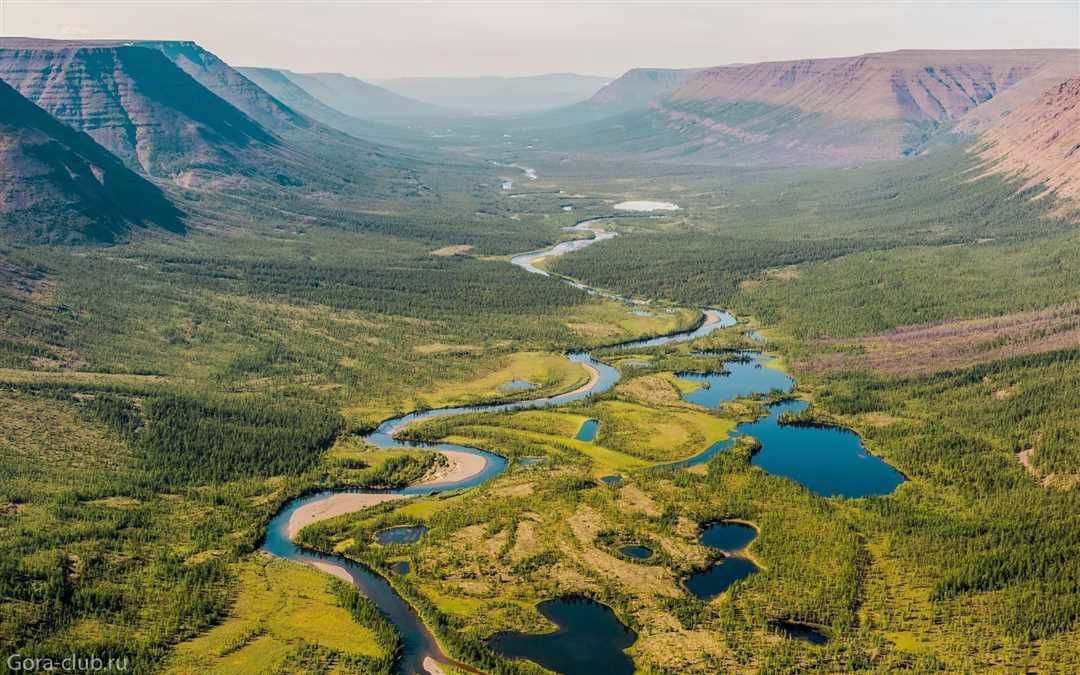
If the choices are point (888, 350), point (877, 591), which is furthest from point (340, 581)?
point (888, 350)

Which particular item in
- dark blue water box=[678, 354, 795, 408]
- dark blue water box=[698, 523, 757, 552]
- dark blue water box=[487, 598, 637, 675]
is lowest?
dark blue water box=[487, 598, 637, 675]

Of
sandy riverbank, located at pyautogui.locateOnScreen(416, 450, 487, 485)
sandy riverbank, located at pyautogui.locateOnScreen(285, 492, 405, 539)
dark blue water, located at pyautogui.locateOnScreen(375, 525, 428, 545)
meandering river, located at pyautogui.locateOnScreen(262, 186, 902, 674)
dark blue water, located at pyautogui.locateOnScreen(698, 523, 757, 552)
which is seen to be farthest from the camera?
sandy riverbank, located at pyautogui.locateOnScreen(416, 450, 487, 485)

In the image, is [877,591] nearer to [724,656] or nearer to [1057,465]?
[724,656]

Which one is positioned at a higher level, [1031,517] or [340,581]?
[1031,517]

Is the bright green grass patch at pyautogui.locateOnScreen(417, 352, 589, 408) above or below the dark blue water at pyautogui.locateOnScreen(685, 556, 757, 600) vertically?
above

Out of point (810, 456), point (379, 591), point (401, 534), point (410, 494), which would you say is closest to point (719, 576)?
point (379, 591)

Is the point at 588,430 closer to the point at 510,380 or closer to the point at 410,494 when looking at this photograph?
the point at 510,380

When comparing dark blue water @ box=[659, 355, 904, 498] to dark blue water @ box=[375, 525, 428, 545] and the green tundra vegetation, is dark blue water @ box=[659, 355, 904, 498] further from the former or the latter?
dark blue water @ box=[375, 525, 428, 545]

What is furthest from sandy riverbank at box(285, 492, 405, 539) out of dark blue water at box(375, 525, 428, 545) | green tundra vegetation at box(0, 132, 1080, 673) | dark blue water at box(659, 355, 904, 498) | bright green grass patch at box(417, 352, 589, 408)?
bright green grass patch at box(417, 352, 589, 408)
